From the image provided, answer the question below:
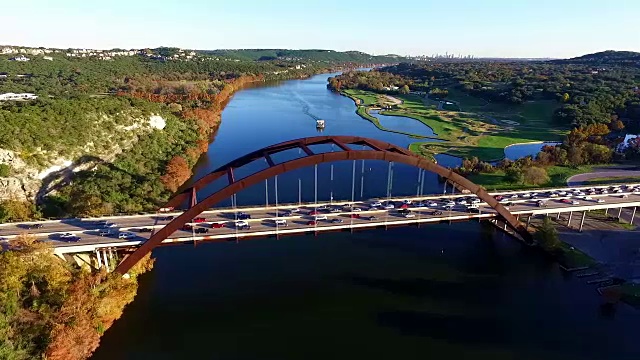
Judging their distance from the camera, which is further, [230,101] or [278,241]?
[230,101]

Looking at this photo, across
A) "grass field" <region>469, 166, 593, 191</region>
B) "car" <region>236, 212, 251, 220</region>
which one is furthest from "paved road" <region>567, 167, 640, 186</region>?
"car" <region>236, 212, 251, 220</region>

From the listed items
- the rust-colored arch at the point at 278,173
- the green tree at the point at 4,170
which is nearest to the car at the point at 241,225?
the rust-colored arch at the point at 278,173

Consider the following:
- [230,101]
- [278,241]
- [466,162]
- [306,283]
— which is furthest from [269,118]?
[306,283]

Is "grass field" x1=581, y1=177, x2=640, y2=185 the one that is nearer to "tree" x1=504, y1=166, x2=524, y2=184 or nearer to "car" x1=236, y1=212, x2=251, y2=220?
"tree" x1=504, y1=166, x2=524, y2=184

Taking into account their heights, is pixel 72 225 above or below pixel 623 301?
above

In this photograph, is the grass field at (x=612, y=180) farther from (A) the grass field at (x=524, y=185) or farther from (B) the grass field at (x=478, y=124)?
(B) the grass field at (x=478, y=124)

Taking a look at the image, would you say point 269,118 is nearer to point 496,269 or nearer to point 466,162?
point 466,162
